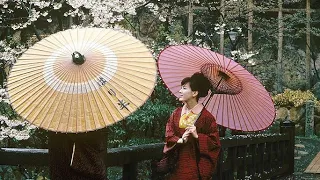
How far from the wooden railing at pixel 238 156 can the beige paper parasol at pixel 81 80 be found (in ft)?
3.02

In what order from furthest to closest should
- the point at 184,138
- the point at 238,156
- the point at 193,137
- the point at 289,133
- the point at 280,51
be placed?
1. the point at 280,51
2. the point at 289,133
3. the point at 238,156
4. the point at 193,137
5. the point at 184,138

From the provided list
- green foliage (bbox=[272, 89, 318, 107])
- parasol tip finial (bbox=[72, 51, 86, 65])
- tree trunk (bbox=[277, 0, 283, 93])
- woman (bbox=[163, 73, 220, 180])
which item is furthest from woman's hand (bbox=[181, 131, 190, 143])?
tree trunk (bbox=[277, 0, 283, 93])

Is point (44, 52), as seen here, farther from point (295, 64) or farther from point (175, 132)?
point (295, 64)

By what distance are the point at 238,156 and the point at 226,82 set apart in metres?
2.82

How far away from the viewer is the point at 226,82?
3781 millimetres

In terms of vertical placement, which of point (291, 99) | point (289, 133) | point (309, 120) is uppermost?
point (289, 133)

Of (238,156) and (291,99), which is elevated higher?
(238,156)

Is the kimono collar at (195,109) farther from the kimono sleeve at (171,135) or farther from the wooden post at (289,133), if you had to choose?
the wooden post at (289,133)

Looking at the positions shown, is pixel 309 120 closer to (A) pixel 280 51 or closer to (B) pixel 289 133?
(A) pixel 280 51

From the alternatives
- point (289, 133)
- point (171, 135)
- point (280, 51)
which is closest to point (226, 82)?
point (171, 135)

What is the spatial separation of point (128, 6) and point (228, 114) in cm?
965

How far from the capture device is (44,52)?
114 inches

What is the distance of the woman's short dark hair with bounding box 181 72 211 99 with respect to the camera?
142 inches

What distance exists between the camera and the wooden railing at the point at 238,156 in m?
3.59
